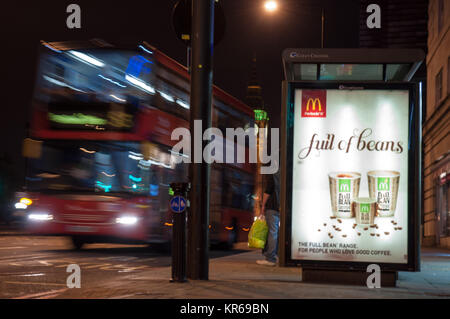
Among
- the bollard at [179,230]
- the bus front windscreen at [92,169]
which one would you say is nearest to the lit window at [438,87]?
the bus front windscreen at [92,169]

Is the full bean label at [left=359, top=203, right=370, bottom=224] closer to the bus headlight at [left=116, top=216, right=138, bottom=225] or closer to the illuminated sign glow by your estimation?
the bus headlight at [left=116, top=216, right=138, bottom=225]

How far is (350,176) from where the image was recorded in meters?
8.52

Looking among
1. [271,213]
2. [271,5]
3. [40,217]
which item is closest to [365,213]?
[271,213]

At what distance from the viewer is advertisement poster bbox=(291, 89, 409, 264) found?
845 cm

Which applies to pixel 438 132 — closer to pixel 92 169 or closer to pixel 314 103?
pixel 92 169

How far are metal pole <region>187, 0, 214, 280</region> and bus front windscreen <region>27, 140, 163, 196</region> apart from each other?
5.32m

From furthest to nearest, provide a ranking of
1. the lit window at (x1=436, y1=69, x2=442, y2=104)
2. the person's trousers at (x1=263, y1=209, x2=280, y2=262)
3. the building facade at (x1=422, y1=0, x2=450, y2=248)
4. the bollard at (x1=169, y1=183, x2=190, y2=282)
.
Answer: the lit window at (x1=436, y1=69, x2=442, y2=104) < the building facade at (x1=422, y1=0, x2=450, y2=248) < the person's trousers at (x1=263, y1=209, x2=280, y2=262) < the bollard at (x1=169, y1=183, x2=190, y2=282)

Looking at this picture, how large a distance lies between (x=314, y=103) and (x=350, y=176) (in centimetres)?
105

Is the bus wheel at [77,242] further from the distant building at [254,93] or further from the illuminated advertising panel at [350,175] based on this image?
the distant building at [254,93]

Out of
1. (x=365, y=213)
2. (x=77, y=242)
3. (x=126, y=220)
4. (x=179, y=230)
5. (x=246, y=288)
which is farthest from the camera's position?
(x=77, y=242)

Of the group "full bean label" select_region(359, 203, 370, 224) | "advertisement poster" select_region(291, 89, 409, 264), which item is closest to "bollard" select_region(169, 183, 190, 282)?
"advertisement poster" select_region(291, 89, 409, 264)

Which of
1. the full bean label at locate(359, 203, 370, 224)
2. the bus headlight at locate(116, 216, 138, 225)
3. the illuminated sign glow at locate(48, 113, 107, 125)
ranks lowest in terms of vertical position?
the bus headlight at locate(116, 216, 138, 225)

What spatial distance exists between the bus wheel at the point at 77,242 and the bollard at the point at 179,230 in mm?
8079

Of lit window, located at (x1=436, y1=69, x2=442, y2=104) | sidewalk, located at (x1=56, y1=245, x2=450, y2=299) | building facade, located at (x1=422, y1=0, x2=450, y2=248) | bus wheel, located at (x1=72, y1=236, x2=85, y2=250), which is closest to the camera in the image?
sidewalk, located at (x1=56, y1=245, x2=450, y2=299)
